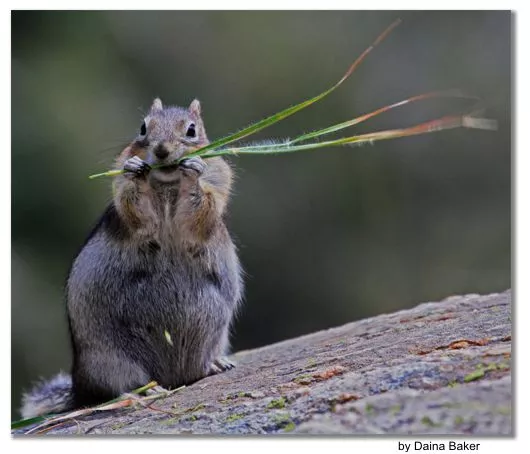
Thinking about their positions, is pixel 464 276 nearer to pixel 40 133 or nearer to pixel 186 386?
pixel 186 386

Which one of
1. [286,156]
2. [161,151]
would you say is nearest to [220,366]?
[161,151]

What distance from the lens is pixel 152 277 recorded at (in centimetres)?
564

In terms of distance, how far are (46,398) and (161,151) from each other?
210 cm

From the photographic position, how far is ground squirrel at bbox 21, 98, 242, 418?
554cm

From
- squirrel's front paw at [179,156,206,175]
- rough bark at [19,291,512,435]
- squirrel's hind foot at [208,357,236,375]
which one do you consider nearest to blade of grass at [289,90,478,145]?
squirrel's front paw at [179,156,206,175]

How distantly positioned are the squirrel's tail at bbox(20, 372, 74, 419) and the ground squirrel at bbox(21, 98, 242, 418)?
1.31 feet

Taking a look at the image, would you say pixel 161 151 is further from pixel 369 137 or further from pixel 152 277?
pixel 369 137

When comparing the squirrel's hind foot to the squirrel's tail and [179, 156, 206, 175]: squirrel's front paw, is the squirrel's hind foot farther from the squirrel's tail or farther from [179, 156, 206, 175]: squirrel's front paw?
[179, 156, 206, 175]: squirrel's front paw

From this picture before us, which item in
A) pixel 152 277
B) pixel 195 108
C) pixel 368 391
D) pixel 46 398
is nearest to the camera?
pixel 368 391

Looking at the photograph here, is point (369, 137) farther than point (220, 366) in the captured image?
No

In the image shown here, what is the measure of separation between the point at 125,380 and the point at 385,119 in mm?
2839

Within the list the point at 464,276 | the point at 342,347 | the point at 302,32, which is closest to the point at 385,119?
the point at 302,32

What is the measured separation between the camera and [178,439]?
15.9 feet

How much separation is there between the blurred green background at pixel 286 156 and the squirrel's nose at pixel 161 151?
0.66 m
